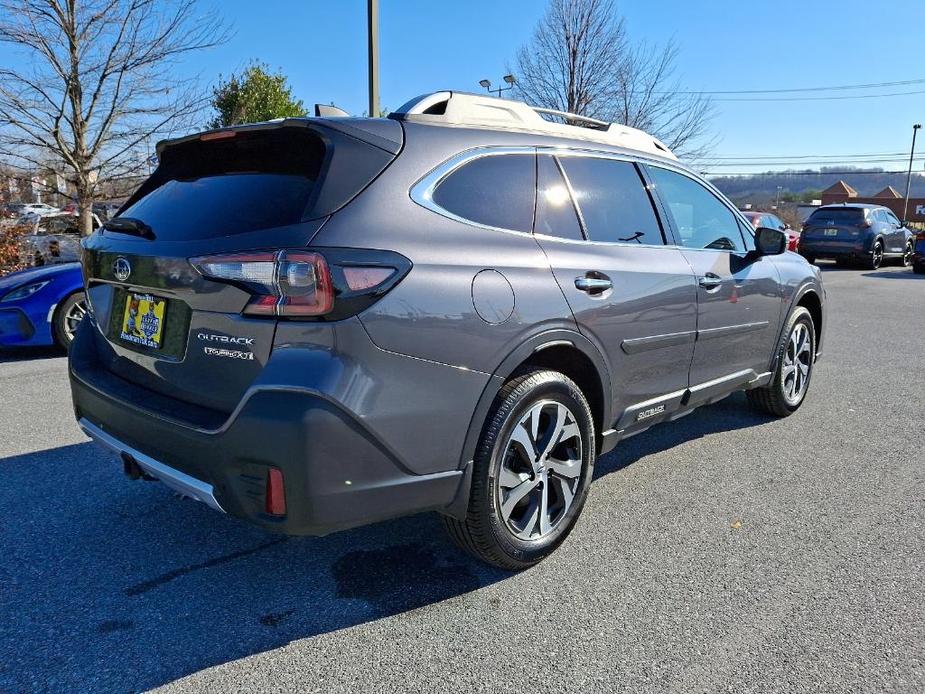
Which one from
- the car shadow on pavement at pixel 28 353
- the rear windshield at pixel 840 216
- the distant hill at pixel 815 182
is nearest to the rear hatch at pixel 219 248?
the car shadow on pavement at pixel 28 353

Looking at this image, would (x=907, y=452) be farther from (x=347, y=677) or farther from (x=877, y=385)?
(x=347, y=677)

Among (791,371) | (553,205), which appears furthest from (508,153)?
(791,371)

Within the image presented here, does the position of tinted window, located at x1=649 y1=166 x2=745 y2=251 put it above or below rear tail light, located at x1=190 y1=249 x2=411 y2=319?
above

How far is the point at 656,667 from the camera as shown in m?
2.29

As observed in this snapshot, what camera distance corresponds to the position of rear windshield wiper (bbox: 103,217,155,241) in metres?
2.67

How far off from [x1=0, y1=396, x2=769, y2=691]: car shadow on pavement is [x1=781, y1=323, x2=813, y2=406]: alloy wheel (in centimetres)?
301

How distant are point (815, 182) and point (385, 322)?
99.8 meters

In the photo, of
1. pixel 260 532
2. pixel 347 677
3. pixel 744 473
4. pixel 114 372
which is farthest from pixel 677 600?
pixel 114 372

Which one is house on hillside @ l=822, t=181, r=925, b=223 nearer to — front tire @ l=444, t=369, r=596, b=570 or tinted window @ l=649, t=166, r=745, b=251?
tinted window @ l=649, t=166, r=745, b=251

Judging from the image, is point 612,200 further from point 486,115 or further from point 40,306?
point 40,306

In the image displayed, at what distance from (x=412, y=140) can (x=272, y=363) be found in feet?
3.28

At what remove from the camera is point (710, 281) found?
3859 mm

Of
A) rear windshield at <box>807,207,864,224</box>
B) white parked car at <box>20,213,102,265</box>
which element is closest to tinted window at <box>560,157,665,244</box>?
white parked car at <box>20,213,102,265</box>

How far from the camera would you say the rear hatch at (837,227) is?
1814cm
